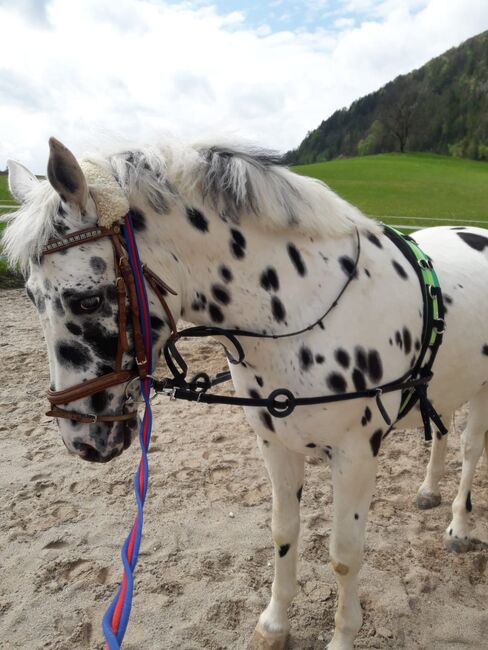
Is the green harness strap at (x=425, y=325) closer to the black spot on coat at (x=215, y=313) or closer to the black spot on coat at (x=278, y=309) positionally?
the black spot on coat at (x=278, y=309)

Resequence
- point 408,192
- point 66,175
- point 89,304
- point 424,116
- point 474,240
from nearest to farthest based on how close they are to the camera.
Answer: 1. point 66,175
2. point 89,304
3. point 474,240
4. point 408,192
5. point 424,116

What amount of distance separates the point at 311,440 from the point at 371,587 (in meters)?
1.33

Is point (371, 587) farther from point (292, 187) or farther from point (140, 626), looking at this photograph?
point (292, 187)

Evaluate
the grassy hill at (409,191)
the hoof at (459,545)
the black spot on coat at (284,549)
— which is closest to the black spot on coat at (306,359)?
the black spot on coat at (284,549)

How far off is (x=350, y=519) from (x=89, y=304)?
56.9 inches

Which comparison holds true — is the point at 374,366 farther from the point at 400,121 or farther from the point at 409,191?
the point at 400,121

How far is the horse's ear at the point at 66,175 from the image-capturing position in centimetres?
136

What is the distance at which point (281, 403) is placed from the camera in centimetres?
182

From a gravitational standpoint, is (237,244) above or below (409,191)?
below

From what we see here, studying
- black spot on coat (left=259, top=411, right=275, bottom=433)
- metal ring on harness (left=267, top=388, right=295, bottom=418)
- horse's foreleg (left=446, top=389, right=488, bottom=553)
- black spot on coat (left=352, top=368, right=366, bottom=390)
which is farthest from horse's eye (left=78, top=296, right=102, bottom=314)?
horse's foreleg (left=446, top=389, right=488, bottom=553)

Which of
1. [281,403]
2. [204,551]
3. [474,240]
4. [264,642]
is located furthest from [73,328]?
[474,240]

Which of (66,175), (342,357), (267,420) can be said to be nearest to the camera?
(66,175)

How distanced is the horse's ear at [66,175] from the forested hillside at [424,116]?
62563 mm

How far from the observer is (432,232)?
305cm
